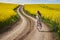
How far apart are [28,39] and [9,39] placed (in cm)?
110

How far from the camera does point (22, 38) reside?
42.8 feet

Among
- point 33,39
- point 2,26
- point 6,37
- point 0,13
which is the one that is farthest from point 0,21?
point 33,39

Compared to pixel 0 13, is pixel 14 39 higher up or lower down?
lower down

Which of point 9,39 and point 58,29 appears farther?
point 58,29

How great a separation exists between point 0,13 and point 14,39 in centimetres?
625

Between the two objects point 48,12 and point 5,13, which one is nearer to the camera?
point 5,13

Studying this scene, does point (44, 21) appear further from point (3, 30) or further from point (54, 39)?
point (54, 39)

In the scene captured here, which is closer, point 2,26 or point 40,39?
point 40,39

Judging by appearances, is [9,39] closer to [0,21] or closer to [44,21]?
[0,21]

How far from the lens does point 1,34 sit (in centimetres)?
1404

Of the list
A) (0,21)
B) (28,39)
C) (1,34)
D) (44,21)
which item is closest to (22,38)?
(28,39)

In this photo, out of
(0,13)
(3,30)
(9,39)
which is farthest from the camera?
(0,13)

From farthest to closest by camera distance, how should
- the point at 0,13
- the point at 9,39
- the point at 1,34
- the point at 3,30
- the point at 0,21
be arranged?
the point at 0,13
the point at 0,21
the point at 3,30
the point at 1,34
the point at 9,39

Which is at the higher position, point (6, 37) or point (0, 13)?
point (0, 13)
